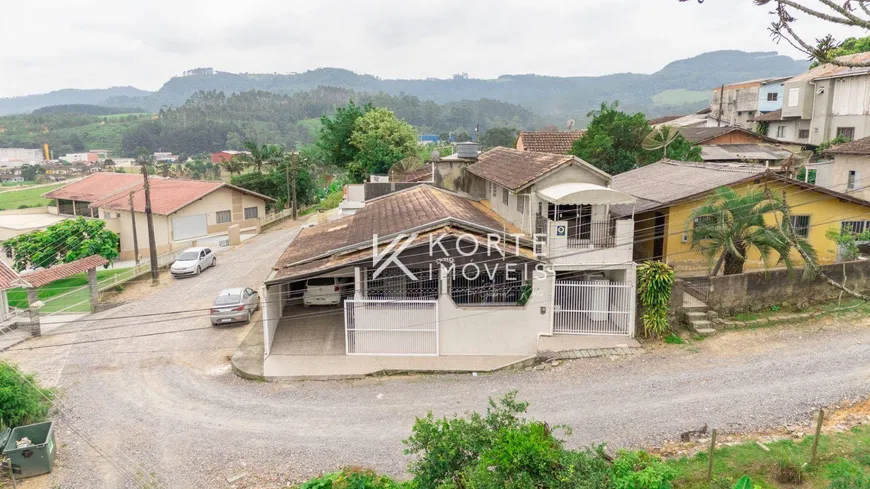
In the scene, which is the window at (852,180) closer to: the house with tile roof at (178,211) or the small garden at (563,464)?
the small garden at (563,464)

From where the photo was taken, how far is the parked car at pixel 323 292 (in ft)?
67.2

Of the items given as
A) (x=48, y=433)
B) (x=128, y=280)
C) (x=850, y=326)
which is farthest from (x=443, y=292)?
(x=128, y=280)

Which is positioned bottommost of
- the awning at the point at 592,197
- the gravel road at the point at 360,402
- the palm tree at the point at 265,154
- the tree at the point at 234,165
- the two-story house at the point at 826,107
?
the gravel road at the point at 360,402

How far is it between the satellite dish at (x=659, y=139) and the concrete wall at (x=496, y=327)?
14029 mm

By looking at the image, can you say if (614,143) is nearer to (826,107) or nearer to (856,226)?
(856,226)

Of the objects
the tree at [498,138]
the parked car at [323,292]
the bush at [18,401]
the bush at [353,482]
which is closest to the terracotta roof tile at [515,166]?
the parked car at [323,292]

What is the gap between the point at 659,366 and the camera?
14.2 m

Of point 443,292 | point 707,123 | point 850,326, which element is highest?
point 707,123

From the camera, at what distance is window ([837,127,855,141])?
33.7m

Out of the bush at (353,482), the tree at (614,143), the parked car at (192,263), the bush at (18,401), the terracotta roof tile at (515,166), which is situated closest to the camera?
the bush at (353,482)

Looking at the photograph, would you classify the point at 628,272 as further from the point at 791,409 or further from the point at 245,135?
the point at 245,135

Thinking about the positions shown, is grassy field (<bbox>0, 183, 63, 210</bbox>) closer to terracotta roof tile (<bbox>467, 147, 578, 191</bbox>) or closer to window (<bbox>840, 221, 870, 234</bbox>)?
terracotta roof tile (<bbox>467, 147, 578, 191</bbox>)

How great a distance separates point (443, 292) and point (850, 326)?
11193 millimetres

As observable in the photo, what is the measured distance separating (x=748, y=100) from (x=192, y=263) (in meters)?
53.7
